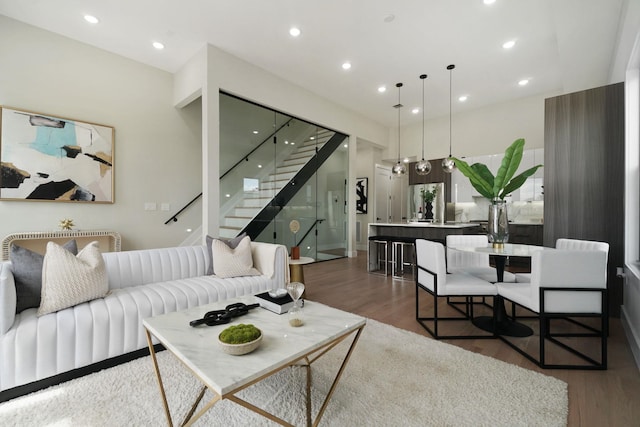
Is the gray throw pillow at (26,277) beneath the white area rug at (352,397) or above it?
above

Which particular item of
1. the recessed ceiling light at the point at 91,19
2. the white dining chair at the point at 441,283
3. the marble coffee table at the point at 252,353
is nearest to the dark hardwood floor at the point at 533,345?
the white dining chair at the point at 441,283

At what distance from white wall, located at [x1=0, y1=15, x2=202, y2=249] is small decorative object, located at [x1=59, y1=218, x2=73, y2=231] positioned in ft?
0.30

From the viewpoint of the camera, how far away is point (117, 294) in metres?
2.20

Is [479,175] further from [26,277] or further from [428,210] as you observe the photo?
[428,210]

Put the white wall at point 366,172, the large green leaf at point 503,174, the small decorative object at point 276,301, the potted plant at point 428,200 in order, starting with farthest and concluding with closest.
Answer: the white wall at point 366,172 → the potted plant at point 428,200 → the large green leaf at point 503,174 → the small decorative object at point 276,301

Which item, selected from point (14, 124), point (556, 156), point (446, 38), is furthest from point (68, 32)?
point (556, 156)

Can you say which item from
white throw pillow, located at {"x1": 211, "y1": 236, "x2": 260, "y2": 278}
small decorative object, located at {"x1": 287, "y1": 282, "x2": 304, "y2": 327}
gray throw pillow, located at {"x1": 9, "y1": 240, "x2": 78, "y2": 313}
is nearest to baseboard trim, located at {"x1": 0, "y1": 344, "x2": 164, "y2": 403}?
gray throw pillow, located at {"x1": 9, "y1": 240, "x2": 78, "y2": 313}

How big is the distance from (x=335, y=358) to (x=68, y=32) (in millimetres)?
5506

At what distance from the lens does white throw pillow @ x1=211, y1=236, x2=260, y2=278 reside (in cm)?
287

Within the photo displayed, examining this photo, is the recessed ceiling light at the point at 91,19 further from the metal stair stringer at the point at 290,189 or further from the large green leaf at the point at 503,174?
the large green leaf at the point at 503,174

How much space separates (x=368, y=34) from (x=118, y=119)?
13.6ft

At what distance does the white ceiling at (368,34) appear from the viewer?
11.0ft

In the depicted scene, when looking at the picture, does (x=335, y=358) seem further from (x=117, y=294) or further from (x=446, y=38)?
(x=446, y=38)

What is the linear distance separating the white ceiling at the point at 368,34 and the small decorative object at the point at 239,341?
12.1 ft
